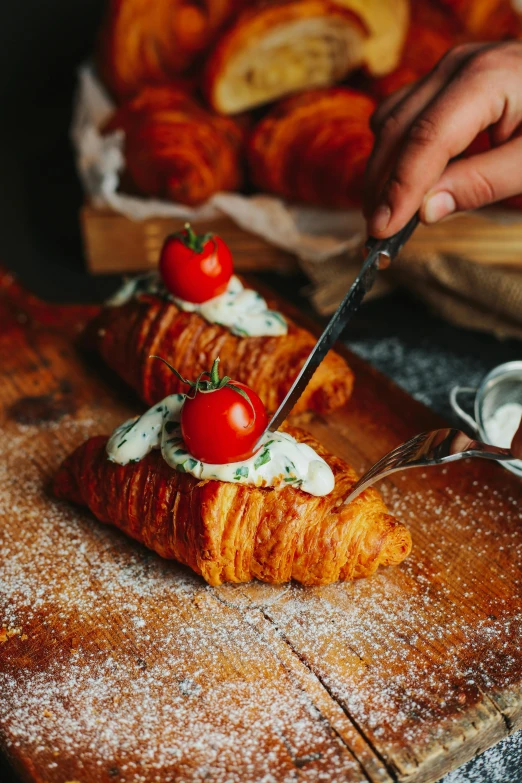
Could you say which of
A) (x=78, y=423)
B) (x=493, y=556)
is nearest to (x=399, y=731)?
(x=493, y=556)

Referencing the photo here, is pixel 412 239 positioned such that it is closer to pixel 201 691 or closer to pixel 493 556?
pixel 493 556

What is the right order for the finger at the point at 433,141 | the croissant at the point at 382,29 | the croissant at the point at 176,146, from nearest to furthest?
1. the finger at the point at 433,141
2. the croissant at the point at 176,146
3. the croissant at the point at 382,29

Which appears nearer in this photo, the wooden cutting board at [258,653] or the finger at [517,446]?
the wooden cutting board at [258,653]

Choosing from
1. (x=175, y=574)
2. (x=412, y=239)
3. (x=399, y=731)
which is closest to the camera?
(x=399, y=731)

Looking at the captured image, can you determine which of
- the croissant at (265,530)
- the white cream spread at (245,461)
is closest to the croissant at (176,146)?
the white cream spread at (245,461)

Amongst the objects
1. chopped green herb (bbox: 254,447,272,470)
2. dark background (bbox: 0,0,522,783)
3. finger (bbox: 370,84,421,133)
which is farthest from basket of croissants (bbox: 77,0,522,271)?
chopped green herb (bbox: 254,447,272,470)

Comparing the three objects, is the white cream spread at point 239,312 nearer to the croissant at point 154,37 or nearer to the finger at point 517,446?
the finger at point 517,446

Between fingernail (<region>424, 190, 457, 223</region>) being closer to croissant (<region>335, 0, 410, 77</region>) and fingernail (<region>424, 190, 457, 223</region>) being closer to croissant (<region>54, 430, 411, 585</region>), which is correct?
croissant (<region>54, 430, 411, 585</region>)

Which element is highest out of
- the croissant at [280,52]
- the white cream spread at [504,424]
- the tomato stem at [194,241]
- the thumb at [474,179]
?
the thumb at [474,179]
